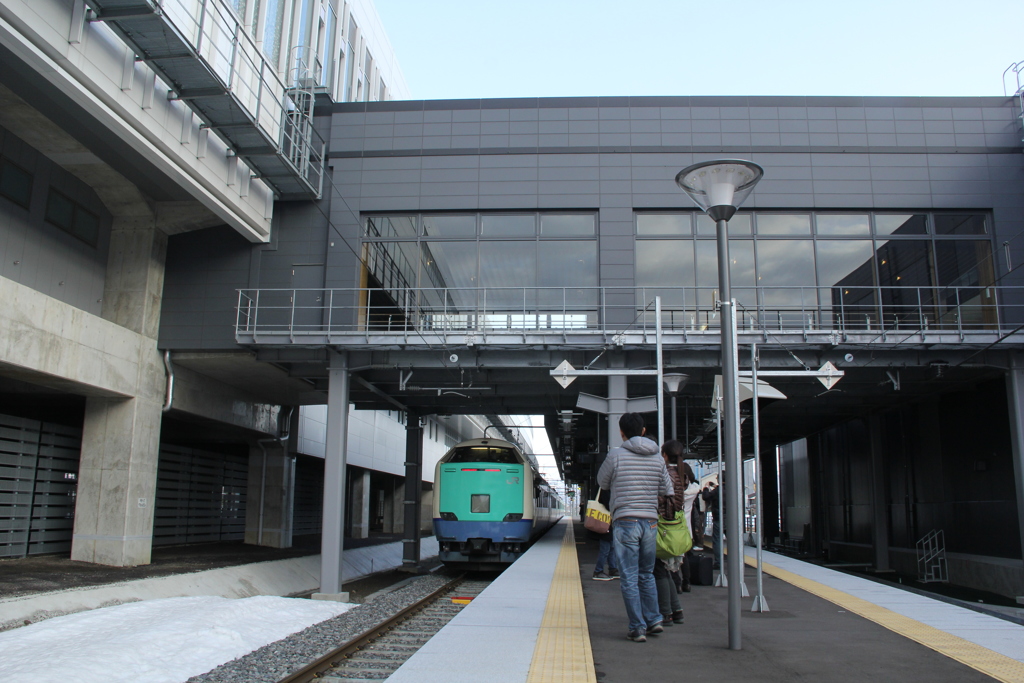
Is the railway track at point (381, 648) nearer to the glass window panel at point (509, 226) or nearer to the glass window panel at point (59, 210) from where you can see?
the glass window panel at point (509, 226)

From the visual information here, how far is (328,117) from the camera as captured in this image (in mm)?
18953

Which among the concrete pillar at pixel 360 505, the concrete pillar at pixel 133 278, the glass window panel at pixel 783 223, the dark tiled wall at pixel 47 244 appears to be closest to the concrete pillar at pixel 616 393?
the glass window panel at pixel 783 223

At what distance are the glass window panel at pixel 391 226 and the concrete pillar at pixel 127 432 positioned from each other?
505cm

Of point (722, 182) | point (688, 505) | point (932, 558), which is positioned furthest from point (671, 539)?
point (932, 558)

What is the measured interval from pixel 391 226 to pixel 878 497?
56.3 feet

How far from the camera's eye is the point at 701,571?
10.5 m

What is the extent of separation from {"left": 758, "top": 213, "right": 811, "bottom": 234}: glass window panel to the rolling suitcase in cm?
964

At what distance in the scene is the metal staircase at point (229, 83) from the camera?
1223cm

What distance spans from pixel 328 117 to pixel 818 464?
24845 millimetres

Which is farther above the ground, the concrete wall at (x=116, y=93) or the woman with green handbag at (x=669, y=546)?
the concrete wall at (x=116, y=93)

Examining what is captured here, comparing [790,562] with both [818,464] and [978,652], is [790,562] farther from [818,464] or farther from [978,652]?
[818,464]

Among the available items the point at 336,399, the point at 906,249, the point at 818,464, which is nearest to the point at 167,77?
the point at 336,399

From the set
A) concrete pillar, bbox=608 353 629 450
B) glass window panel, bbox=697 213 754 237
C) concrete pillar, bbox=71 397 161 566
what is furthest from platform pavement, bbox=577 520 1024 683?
concrete pillar, bbox=71 397 161 566

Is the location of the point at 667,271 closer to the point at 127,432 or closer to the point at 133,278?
the point at 133,278
